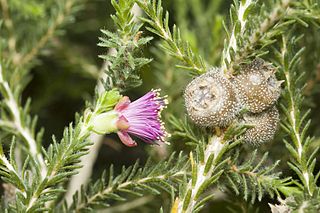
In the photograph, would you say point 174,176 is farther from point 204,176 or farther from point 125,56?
point 125,56

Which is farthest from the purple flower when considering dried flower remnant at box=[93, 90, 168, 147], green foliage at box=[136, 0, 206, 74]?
green foliage at box=[136, 0, 206, 74]

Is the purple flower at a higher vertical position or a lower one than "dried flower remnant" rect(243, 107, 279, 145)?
higher

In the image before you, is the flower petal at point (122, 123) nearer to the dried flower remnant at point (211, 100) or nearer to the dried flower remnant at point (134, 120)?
the dried flower remnant at point (134, 120)

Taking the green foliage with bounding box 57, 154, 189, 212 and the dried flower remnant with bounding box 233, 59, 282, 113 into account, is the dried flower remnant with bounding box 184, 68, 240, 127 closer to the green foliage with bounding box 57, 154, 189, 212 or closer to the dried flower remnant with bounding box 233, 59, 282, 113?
the dried flower remnant with bounding box 233, 59, 282, 113

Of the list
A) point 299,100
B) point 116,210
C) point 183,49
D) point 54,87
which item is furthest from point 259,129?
point 54,87

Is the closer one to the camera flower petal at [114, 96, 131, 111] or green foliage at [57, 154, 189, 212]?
flower petal at [114, 96, 131, 111]

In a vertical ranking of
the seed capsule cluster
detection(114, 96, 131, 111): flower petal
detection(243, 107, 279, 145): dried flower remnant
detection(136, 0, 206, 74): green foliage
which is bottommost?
detection(243, 107, 279, 145): dried flower remnant
